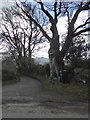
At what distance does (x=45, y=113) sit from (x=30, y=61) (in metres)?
41.2

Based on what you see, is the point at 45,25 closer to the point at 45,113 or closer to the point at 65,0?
the point at 65,0

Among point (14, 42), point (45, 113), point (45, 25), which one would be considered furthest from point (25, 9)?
point (14, 42)

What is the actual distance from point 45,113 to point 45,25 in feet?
113

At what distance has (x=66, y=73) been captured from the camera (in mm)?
22000

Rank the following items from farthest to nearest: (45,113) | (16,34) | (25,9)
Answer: (16,34) → (25,9) → (45,113)

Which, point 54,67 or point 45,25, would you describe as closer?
point 54,67

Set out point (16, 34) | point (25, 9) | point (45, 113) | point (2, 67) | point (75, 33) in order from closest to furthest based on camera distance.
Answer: point (45, 113) → point (75, 33) → point (25, 9) → point (2, 67) → point (16, 34)

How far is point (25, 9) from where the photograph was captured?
1087 inches

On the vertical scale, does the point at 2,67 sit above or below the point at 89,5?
below

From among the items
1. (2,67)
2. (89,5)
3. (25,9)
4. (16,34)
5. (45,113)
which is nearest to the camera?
(45,113)

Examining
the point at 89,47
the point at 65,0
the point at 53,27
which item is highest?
the point at 65,0

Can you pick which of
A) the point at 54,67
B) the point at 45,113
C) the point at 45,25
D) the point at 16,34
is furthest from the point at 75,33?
the point at 16,34

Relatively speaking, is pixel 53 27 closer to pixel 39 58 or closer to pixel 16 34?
pixel 16 34

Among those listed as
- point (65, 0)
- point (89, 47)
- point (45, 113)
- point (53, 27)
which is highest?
point (65, 0)
